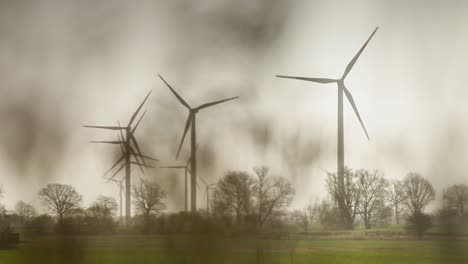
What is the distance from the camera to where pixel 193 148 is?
79.2 m

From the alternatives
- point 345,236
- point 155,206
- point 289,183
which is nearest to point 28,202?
point 155,206

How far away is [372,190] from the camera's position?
9731cm

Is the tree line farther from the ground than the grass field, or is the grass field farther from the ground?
the tree line

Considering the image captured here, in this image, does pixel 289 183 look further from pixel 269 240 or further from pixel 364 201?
pixel 269 240

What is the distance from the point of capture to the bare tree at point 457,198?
257ft

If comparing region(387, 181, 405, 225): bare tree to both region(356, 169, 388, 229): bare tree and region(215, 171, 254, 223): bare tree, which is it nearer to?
region(356, 169, 388, 229): bare tree

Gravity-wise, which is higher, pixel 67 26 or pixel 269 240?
pixel 67 26

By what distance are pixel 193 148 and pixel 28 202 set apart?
23.4m

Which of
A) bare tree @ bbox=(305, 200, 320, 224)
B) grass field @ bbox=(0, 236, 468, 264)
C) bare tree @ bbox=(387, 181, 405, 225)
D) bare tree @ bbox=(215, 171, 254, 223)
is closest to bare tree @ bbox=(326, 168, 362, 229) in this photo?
bare tree @ bbox=(305, 200, 320, 224)

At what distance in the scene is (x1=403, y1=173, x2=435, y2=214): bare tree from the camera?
8540 centimetres

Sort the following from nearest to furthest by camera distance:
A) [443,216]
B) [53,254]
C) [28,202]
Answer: [53,254] < [443,216] < [28,202]

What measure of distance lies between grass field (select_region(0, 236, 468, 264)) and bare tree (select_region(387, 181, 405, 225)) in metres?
21.2

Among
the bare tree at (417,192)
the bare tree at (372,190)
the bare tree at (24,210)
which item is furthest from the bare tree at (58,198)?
the bare tree at (417,192)

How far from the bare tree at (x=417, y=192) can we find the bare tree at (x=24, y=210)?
43.4 meters
